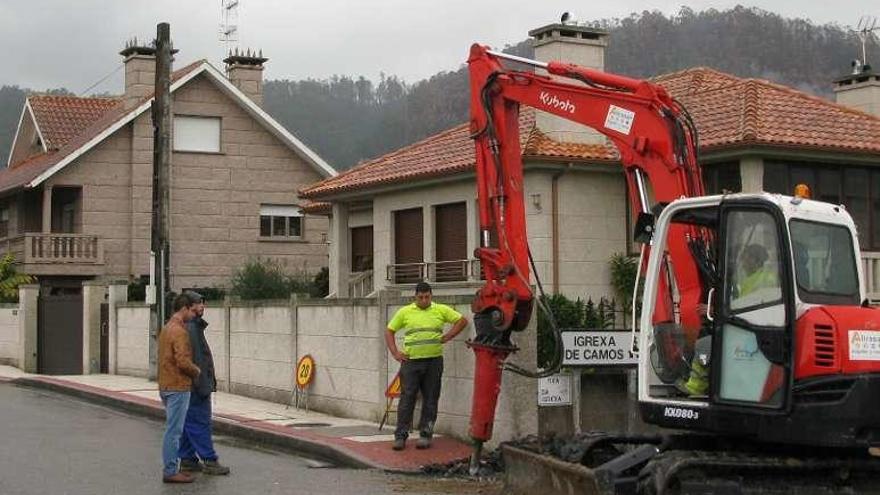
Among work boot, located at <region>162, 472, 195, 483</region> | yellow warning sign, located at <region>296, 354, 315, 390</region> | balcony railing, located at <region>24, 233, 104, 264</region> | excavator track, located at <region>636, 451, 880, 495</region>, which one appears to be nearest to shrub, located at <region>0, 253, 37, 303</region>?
balcony railing, located at <region>24, 233, 104, 264</region>

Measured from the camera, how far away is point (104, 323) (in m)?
28.4

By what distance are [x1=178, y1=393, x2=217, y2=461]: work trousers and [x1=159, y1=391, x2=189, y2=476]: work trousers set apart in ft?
1.67

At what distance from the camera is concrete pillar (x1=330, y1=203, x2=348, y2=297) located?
97.3ft

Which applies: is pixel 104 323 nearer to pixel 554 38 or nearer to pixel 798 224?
pixel 554 38

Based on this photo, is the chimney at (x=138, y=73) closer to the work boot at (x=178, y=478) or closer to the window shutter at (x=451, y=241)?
the window shutter at (x=451, y=241)

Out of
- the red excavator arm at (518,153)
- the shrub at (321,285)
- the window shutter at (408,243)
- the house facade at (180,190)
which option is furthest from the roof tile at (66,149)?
the red excavator arm at (518,153)

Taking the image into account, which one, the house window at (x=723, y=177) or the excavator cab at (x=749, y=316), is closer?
the excavator cab at (x=749, y=316)

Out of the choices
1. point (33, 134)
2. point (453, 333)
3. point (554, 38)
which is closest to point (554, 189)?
point (554, 38)

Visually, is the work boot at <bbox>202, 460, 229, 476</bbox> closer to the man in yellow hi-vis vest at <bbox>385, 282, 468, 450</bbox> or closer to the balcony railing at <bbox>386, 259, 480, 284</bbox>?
the man in yellow hi-vis vest at <bbox>385, 282, 468, 450</bbox>

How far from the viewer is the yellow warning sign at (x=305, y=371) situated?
18812 millimetres

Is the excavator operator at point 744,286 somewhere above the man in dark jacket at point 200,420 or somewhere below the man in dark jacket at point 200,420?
above

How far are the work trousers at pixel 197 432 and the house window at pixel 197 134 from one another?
25916 millimetres

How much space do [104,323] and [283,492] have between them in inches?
674

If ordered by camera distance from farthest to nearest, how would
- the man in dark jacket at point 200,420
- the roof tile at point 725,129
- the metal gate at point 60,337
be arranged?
the metal gate at point 60,337, the roof tile at point 725,129, the man in dark jacket at point 200,420
